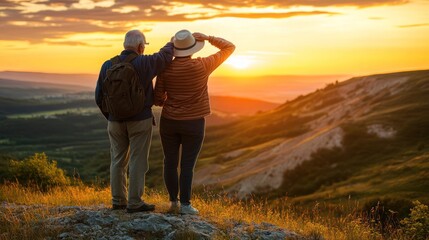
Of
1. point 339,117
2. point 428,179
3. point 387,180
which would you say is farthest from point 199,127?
point 339,117

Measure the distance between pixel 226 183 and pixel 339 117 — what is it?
38849 millimetres

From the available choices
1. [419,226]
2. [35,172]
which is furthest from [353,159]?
[35,172]

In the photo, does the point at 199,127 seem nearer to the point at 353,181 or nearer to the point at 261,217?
the point at 261,217

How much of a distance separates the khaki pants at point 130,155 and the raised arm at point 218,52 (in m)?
1.48

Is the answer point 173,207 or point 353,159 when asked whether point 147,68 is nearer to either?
point 173,207

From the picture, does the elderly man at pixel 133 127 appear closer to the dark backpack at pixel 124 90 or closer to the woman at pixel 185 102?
the dark backpack at pixel 124 90

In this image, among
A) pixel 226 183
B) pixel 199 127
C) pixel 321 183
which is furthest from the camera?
pixel 226 183

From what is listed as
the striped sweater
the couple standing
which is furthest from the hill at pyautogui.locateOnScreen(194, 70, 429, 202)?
the striped sweater

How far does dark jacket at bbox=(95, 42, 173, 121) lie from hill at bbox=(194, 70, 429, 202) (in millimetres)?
32869

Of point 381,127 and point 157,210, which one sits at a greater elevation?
point 157,210

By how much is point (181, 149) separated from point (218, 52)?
1.92m

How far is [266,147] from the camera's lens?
272ft

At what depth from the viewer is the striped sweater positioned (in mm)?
8680

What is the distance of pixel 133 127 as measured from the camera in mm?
8602
